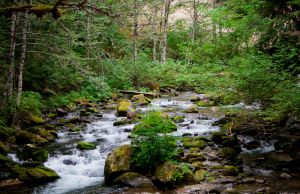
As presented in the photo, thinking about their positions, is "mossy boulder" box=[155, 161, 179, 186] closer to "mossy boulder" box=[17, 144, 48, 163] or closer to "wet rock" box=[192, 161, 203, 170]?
"wet rock" box=[192, 161, 203, 170]

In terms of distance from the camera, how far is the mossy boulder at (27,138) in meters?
12.0

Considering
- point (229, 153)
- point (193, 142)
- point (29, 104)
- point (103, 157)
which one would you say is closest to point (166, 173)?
point (229, 153)

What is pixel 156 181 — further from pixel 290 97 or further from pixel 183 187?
pixel 290 97

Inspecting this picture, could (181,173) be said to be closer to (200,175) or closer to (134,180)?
(200,175)

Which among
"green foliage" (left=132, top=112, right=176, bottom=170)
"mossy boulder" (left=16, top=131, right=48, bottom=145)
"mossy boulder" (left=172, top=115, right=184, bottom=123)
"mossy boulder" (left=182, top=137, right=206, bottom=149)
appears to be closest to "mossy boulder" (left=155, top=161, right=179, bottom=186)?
"green foliage" (left=132, top=112, right=176, bottom=170)

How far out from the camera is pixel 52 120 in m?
15.6

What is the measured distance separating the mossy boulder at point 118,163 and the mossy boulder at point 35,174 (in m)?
1.50

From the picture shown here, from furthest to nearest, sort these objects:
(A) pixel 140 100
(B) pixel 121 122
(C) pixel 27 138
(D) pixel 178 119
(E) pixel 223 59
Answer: (A) pixel 140 100
(D) pixel 178 119
(B) pixel 121 122
(C) pixel 27 138
(E) pixel 223 59

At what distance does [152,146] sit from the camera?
909 cm

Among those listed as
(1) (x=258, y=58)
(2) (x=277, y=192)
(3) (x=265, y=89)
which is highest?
(1) (x=258, y=58)

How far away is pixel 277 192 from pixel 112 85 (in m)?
17.5

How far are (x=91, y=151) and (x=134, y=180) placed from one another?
3.09m

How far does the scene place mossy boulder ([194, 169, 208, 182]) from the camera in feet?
29.0

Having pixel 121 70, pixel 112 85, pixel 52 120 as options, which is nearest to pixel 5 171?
pixel 52 120
